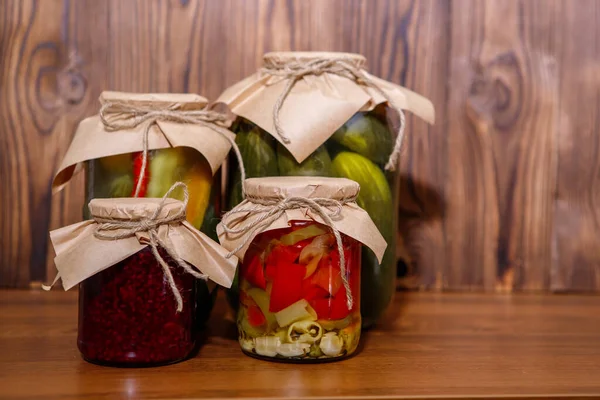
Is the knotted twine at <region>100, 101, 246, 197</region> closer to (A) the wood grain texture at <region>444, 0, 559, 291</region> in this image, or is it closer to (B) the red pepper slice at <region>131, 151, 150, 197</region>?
(B) the red pepper slice at <region>131, 151, 150, 197</region>

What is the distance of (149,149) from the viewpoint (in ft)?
2.71

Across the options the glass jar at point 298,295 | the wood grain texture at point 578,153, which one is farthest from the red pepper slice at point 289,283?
the wood grain texture at point 578,153

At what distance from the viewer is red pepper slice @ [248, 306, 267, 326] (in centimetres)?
77

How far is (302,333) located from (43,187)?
0.48 metres

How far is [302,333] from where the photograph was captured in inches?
29.8

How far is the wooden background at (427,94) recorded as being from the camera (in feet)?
3.47

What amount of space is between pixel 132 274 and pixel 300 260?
150 millimetres

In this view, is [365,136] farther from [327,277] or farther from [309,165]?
[327,277]

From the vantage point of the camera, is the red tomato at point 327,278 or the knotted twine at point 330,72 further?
the knotted twine at point 330,72

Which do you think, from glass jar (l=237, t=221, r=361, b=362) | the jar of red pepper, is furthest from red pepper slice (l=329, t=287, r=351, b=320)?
the jar of red pepper

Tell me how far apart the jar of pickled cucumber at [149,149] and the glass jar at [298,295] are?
12cm

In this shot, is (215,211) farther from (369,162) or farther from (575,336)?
(575,336)

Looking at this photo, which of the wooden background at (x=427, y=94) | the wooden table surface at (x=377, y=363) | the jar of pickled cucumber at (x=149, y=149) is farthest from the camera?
the wooden background at (x=427, y=94)

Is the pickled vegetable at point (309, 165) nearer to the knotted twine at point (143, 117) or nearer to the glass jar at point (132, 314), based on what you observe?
the knotted twine at point (143, 117)
